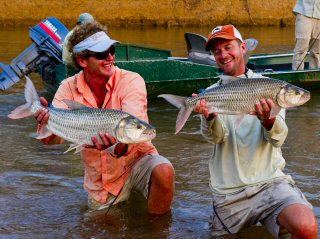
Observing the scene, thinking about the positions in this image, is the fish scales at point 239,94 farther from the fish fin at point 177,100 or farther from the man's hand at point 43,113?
the man's hand at point 43,113

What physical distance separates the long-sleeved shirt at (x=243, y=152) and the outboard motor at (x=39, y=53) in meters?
5.77

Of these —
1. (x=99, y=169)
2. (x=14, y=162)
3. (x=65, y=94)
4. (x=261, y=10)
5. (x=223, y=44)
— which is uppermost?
(x=223, y=44)

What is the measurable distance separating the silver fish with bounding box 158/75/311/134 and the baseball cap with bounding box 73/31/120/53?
0.88 m

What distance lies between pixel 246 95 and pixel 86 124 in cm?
117

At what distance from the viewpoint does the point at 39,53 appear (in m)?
10.8

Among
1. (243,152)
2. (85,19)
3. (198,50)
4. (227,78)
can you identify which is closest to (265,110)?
(227,78)

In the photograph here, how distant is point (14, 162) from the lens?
7973 millimetres

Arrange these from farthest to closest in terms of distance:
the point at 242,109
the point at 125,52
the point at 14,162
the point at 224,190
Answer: the point at 125,52 < the point at 14,162 < the point at 224,190 < the point at 242,109

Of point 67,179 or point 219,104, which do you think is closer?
point 219,104

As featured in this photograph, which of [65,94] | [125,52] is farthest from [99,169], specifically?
[125,52]

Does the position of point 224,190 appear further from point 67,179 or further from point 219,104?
point 67,179

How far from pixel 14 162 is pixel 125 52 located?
466 cm

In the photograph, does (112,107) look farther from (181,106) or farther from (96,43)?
(181,106)

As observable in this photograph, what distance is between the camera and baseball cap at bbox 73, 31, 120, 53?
5.52m
